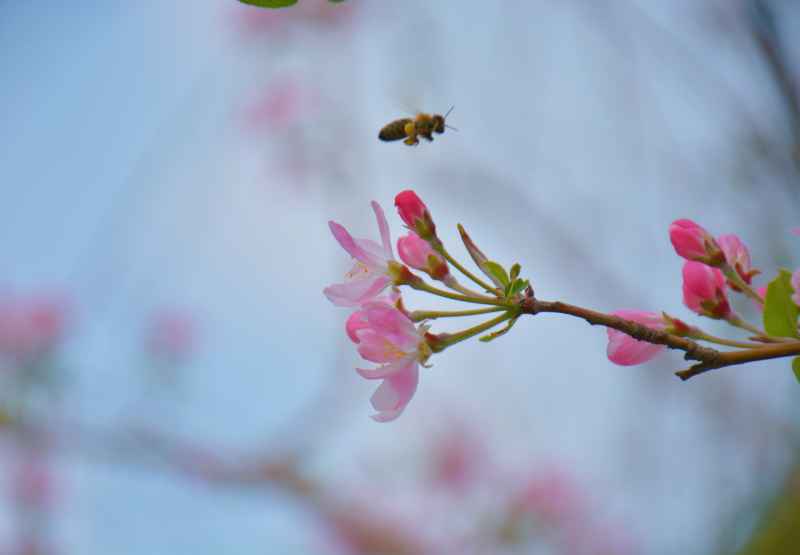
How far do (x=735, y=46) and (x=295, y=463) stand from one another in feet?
9.09

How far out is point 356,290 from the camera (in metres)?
0.93

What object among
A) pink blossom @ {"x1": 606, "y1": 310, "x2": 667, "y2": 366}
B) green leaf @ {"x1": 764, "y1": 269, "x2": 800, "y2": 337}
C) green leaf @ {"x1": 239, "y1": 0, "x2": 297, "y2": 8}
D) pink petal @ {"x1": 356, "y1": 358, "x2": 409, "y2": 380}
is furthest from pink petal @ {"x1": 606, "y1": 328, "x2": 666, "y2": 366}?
green leaf @ {"x1": 239, "y1": 0, "x2": 297, "y2": 8}

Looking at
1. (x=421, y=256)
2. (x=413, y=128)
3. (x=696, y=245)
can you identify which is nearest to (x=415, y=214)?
(x=421, y=256)

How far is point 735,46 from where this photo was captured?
2639 millimetres

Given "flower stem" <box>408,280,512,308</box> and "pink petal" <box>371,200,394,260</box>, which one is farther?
"pink petal" <box>371,200,394,260</box>

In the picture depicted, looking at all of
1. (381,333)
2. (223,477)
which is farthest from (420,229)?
(223,477)

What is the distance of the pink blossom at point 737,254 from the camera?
93 cm

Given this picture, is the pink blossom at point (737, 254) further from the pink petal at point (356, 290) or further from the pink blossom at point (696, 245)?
the pink petal at point (356, 290)

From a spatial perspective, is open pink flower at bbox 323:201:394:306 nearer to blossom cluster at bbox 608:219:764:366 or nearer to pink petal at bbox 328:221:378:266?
pink petal at bbox 328:221:378:266

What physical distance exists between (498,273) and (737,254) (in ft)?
1.04

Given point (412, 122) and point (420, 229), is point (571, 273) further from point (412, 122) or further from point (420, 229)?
point (420, 229)

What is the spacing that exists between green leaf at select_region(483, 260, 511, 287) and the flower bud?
0.41 feet

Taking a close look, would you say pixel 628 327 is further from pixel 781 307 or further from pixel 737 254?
pixel 737 254

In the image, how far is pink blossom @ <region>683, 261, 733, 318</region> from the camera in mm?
929
